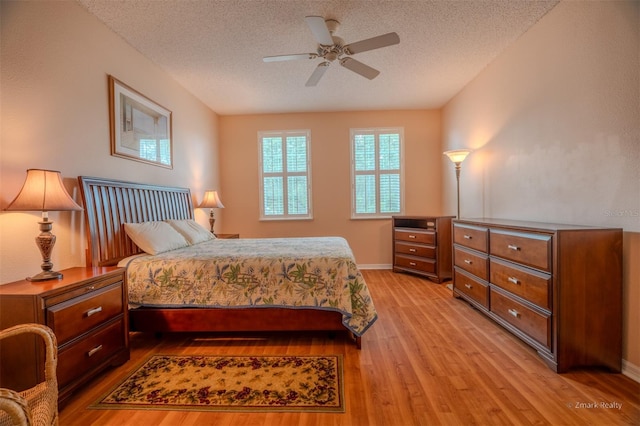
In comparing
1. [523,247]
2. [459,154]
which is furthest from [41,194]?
[459,154]

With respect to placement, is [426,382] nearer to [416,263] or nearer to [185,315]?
[185,315]

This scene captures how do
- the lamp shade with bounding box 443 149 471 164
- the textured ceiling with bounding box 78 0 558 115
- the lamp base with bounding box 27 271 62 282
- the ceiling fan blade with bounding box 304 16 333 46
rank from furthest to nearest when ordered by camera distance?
the lamp shade with bounding box 443 149 471 164 → the textured ceiling with bounding box 78 0 558 115 → the ceiling fan blade with bounding box 304 16 333 46 → the lamp base with bounding box 27 271 62 282

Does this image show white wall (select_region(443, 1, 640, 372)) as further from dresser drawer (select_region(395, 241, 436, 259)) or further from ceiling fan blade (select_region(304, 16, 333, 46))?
ceiling fan blade (select_region(304, 16, 333, 46))

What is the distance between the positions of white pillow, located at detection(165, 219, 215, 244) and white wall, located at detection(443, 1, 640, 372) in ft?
11.4

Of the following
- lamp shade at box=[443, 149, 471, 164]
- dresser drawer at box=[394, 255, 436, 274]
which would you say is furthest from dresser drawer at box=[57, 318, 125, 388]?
lamp shade at box=[443, 149, 471, 164]

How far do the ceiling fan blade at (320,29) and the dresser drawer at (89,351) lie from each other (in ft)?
8.44

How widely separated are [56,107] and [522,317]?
152 inches

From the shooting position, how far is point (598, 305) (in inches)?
72.3

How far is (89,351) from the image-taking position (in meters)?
1.72

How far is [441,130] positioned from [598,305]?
12.1 ft

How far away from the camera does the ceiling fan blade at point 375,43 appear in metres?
2.23

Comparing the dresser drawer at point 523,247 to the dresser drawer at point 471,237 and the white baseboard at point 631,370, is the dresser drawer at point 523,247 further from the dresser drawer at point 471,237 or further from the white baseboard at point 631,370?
the white baseboard at point 631,370

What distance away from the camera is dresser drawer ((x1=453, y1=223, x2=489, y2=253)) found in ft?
8.66

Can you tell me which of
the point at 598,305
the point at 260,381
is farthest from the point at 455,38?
the point at 260,381
